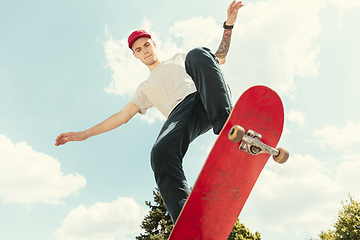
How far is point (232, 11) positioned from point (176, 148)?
89.9 inches

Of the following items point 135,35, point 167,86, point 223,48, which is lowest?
point 167,86

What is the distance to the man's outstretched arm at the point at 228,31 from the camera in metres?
3.68

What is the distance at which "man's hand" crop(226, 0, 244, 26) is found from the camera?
365 centimetres

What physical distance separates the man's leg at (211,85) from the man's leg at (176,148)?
0.39 m

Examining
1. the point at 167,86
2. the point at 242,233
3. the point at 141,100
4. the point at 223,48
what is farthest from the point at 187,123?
the point at 242,233

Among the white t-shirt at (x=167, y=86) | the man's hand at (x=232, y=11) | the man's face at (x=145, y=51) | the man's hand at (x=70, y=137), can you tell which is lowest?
the man's hand at (x=70, y=137)

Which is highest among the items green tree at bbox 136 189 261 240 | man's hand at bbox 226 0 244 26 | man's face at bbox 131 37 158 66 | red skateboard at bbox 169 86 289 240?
green tree at bbox 136 189 261 240

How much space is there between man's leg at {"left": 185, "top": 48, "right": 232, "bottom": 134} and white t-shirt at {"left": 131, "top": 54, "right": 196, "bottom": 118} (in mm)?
488

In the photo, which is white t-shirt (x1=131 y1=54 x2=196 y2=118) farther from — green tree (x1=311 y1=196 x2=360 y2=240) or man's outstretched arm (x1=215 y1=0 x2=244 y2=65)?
green tree (x1=311 y1=196 x2=360 y2=240)

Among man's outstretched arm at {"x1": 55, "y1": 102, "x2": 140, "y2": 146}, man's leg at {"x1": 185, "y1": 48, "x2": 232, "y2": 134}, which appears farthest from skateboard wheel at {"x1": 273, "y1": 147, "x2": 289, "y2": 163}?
man's outstretched arm at {"x1": 55, "y1": 102, "x2": 140, "y2": 146}

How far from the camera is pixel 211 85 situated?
2428mm

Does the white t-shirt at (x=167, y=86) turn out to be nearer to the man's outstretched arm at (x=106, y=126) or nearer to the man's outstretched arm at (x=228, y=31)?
the man's outstretched arm at (x=106, y=126)

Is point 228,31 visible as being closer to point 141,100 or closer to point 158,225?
point 141,100

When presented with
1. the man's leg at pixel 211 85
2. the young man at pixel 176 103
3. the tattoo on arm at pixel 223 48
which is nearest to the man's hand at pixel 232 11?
the young man at pixel 176 103
